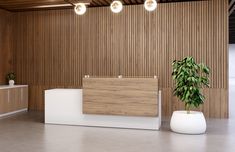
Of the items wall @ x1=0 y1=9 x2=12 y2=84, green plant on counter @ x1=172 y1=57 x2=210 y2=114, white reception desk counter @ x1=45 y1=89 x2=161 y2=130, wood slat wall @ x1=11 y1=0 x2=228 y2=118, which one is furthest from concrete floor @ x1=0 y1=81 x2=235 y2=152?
wall @ x1=0 y1=9 x2=12 y2=84

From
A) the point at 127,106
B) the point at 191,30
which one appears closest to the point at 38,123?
the point at 127,106

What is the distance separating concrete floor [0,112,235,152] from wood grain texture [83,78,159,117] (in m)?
0.47

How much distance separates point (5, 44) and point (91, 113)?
15.2 feet

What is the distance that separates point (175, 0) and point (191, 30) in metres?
1.02

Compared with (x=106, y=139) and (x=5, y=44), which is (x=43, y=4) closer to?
(x=5, y=44)

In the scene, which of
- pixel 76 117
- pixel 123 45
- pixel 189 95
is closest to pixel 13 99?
pixel 76 117

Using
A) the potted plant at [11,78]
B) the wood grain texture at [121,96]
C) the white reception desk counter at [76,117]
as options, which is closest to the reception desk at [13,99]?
the potted plant at [11,78]

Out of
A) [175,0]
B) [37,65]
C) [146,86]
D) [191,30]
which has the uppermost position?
[175,0]

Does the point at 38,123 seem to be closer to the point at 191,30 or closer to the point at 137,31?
the point at 137,31

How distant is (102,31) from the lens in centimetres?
933

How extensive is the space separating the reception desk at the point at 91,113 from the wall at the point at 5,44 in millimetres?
2963

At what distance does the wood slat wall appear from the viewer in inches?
332

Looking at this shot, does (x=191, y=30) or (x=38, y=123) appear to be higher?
(x=191, y=30)

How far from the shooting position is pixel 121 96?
696 cm
